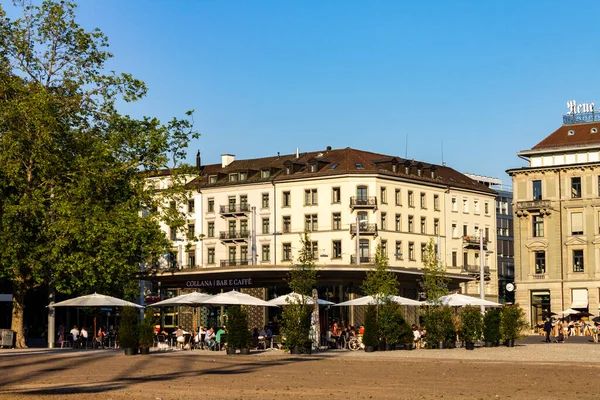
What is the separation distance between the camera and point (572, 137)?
10256cm

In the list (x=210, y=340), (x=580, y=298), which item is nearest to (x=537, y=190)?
(x=580, y=298)

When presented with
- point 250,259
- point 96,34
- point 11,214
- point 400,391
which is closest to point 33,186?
point 11,214

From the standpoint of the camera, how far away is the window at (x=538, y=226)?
327 ft

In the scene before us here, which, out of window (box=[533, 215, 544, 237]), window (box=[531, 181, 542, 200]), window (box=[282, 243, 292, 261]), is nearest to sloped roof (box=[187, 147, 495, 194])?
window (box=[282, 243, 292, 261])

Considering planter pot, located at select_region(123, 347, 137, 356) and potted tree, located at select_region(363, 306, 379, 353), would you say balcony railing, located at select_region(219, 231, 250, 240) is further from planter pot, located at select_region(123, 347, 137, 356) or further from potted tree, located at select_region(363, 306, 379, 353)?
planter pot, located at select_region(123, 347, 137, 356)

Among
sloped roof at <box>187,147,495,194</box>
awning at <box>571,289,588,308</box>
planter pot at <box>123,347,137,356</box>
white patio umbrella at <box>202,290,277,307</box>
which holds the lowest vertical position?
planter pot at <box>123,347,137,356</box>

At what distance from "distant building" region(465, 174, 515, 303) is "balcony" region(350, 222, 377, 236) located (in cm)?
3143

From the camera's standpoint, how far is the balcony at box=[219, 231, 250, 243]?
363ft

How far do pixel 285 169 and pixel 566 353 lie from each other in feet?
223

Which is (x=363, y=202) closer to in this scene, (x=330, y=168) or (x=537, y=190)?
(x=330, y=168)

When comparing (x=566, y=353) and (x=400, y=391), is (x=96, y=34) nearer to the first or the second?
(x=566, y=353)

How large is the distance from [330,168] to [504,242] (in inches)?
1678

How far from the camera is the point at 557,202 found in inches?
3903

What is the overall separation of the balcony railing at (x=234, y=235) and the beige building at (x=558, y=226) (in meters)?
26.7
